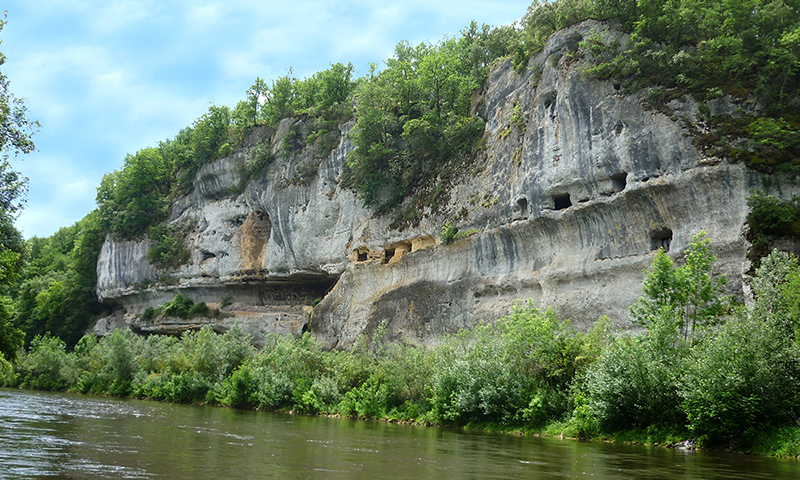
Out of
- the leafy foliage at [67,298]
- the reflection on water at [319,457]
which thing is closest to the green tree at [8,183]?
the reflection on water at [319,457]

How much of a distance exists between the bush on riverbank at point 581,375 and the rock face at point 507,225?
261cm

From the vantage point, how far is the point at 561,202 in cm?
3122

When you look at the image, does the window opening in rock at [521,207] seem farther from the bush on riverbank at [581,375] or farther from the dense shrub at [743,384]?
the dense shrub at [743,384]

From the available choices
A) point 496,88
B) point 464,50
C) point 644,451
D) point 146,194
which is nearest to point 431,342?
point 496,88

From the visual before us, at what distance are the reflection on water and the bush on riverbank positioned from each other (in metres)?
1.48

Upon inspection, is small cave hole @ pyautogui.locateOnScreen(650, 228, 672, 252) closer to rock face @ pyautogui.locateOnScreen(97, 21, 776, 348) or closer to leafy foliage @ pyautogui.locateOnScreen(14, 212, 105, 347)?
rock face @ pyautogui.locateOnScreen(97, 21, 776, 348)

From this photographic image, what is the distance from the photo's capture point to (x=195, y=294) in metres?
57.8

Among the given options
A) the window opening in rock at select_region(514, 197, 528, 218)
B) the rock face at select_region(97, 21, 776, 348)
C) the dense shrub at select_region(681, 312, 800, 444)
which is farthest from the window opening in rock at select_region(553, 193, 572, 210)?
the dense shrub at select_region(681, 312, 800, 444)

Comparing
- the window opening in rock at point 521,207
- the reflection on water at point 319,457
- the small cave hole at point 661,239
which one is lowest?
the reflection on water at point 319,457

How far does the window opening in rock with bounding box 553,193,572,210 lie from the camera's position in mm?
30969

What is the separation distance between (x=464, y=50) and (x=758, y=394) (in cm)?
3843

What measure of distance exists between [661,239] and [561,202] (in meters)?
5.83

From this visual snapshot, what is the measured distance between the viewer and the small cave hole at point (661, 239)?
26.4 metres

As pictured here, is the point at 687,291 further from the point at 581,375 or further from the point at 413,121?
the point at 413,121
